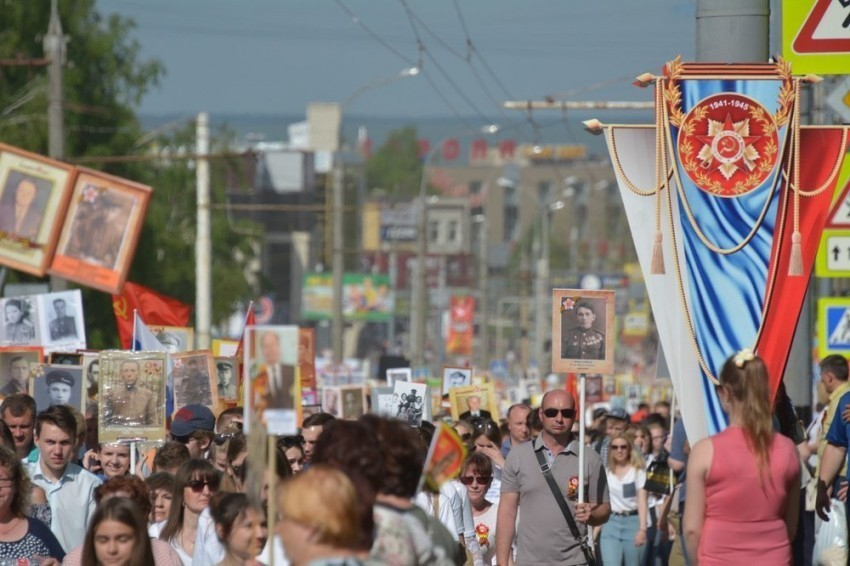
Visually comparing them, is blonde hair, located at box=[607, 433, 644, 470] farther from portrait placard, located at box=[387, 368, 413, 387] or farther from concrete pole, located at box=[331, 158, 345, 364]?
concrete pole, located at box=[331, 158, 345, 364]

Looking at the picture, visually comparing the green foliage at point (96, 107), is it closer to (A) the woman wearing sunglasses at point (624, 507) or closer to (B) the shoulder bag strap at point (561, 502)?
(A) the woman wearing sunglasses at point (624, 507)

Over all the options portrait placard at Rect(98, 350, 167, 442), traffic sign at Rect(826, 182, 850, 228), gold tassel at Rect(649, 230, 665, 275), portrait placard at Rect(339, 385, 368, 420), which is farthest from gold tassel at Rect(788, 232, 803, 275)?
portrait placard at Rect(339, 385, 368, 420)

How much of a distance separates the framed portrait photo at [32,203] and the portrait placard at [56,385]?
7800mm

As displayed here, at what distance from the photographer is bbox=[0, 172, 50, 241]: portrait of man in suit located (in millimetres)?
22078

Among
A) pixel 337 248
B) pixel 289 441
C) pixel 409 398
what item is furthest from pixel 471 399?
pixel 337 248

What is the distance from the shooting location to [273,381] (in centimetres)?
630

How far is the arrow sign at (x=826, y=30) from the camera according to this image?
11.5 metres

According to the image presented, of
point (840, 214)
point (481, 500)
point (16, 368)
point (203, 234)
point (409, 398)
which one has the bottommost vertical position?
point (481, 500)

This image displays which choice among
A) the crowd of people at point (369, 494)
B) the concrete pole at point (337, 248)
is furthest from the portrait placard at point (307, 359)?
the concrete pole at point (337, 248)

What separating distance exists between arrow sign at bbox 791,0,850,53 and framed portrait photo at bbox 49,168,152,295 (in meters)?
11.9

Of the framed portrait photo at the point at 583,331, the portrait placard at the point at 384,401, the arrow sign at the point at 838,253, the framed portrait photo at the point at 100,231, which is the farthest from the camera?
the framed portrait photo at the point at 100,231

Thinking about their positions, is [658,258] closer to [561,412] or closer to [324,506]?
[561,412]

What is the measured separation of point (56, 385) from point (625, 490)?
4774mm

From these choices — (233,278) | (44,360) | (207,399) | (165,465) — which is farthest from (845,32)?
(233,278)
